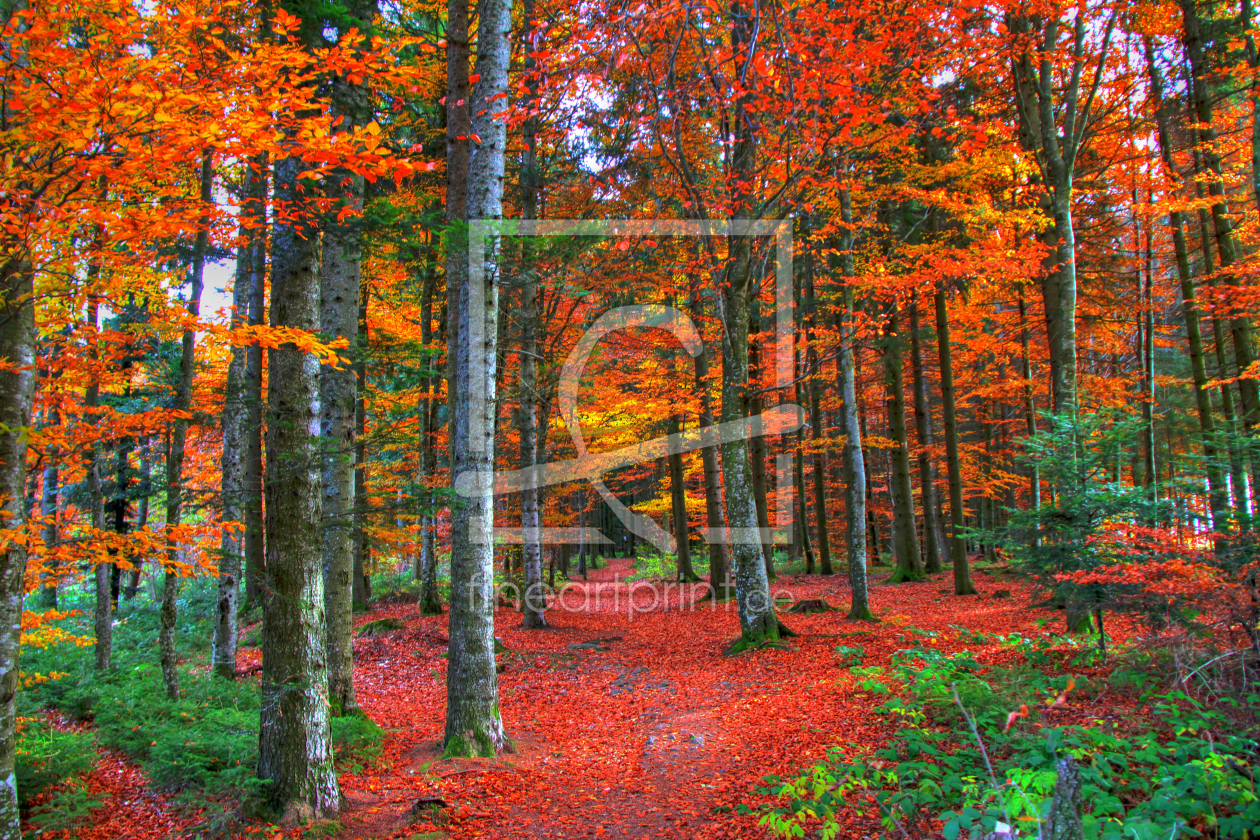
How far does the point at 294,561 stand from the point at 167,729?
2.75 m

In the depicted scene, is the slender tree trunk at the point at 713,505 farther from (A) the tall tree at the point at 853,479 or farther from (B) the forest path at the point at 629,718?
(A) the tall tree at the point at 853,479

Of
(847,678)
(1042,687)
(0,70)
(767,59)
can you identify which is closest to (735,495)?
(847,678)

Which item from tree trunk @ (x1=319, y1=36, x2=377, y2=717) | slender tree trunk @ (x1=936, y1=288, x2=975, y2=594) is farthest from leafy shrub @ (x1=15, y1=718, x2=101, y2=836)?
A: slender tree trunk @ (x1=936, y1=288, x2=975, y2=594)

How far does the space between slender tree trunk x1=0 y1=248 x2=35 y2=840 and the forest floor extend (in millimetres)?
1597

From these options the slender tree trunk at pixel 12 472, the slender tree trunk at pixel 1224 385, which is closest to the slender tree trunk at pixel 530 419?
the slender tree trunk at pixel 12 472

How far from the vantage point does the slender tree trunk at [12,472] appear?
137 inches

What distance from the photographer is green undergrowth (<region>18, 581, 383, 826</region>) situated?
495cm

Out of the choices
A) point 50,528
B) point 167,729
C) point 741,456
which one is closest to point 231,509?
point 50,528

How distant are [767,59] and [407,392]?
1203 cm

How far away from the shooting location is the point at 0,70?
3318 millimetres

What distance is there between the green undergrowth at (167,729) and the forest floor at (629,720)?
0.30 m

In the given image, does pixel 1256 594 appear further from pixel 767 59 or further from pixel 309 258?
pixel 309 258

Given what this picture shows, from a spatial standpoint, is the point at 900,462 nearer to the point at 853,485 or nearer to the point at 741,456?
the point at 853,485

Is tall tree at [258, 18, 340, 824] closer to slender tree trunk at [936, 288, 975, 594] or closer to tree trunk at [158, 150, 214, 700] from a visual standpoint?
tree trunk at [158, 150, 214, 700]
